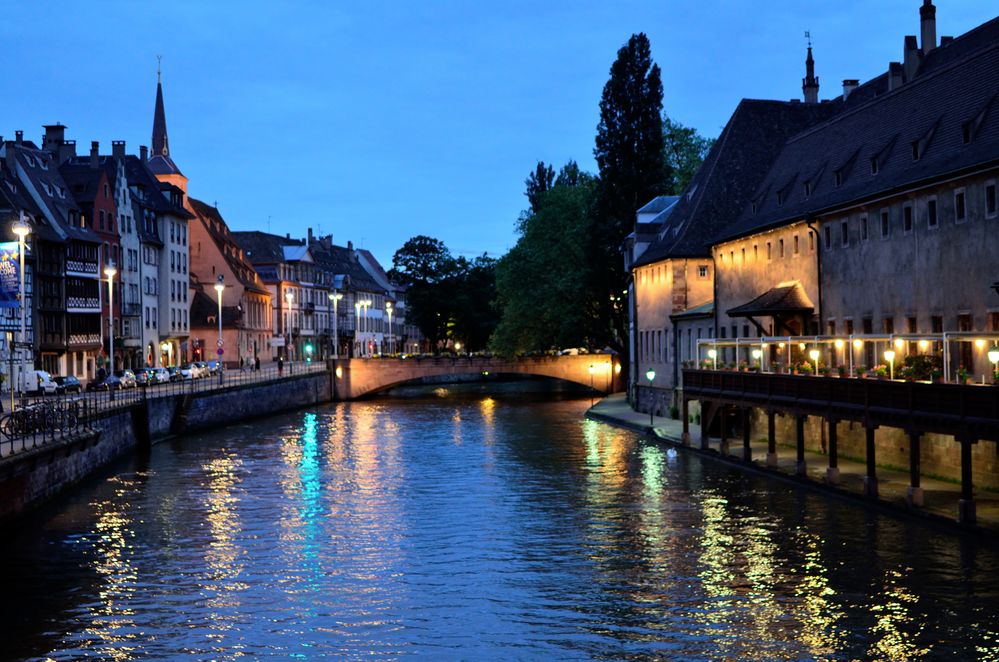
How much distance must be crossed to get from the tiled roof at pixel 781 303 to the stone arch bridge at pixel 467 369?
53941 millimetres

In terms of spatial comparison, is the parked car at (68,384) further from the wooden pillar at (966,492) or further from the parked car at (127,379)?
the wooden pillar at (966,492)

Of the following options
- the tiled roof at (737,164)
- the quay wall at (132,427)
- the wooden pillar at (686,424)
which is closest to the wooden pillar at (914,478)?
the wooden pillar at (686,424)

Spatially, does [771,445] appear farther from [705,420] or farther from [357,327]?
[357,327]

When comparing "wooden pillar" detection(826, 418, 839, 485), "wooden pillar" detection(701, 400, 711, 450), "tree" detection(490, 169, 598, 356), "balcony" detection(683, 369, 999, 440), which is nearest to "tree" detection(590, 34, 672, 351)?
"tree" detection(490, 169, 598, 356)

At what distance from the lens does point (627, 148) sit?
307ft

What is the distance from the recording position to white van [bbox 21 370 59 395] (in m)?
76.6

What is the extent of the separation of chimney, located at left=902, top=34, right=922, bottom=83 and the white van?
1928 inches

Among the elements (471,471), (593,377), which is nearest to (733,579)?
(471,471)

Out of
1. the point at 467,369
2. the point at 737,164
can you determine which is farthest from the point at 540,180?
the point at 737,164

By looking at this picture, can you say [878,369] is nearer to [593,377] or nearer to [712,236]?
[712,236]

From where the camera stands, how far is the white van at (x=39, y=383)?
251ft

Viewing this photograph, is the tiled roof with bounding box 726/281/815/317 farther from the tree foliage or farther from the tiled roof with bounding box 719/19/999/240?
the tree foliage

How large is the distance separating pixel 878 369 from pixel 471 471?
20.3 metres

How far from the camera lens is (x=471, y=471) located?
188 ft
